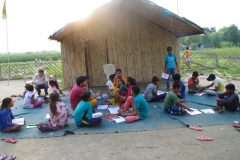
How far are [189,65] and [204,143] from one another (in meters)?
13.5

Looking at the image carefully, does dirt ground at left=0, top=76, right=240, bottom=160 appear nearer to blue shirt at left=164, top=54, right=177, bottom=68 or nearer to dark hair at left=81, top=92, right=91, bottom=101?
dark hair at left=81, top=92, right=91, bottom=101

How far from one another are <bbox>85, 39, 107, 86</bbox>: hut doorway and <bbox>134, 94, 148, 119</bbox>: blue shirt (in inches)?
198

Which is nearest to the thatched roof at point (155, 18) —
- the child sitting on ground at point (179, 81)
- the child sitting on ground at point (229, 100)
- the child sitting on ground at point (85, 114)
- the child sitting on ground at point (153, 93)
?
the child sitting on ground at point (179, 81)

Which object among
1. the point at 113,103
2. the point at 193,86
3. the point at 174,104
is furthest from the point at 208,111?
the point at 113,103

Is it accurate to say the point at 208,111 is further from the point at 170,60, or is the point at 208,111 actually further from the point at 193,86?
the point at 170,60

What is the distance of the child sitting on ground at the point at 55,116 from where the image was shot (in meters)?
4.90

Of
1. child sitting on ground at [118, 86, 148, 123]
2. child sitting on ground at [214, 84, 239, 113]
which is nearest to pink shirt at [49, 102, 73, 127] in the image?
child sitting on ground at [118, 86, 148, 123]

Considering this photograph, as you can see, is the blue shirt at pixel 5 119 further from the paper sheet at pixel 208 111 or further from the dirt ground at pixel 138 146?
the paper sheet at pixel 208 111

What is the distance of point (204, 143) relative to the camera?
159 inches

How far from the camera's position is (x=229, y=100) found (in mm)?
5543

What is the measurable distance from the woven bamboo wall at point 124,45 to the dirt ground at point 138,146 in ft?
18.5

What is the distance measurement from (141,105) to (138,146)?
150cm

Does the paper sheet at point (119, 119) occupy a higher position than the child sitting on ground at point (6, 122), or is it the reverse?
the child sitting on ground at point (6, 122)

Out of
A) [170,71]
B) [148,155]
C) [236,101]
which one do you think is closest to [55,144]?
[148,155]
